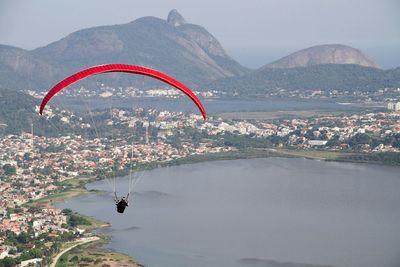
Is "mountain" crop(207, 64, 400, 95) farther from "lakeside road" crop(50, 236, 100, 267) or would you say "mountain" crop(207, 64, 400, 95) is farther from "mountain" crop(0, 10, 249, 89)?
"lakeside road" crop(50, 236, 100, 267)

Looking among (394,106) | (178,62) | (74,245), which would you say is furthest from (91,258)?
(178,62)

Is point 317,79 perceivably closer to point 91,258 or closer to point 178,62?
point 178,62

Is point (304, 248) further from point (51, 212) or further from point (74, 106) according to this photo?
point (74, 106)

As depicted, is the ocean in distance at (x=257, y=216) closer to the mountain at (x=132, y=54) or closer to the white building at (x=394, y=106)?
the white building at (x=394, y=106)

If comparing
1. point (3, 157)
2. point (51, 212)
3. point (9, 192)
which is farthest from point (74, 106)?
point (51, 212)

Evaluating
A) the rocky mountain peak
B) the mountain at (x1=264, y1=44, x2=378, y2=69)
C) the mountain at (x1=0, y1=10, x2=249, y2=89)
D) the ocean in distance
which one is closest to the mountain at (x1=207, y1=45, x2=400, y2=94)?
the mountain at (x1=264, y1=44, x2=378, y2=69)

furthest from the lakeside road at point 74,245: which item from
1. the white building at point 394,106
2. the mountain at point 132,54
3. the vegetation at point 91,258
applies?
the mountain at point 132,54
